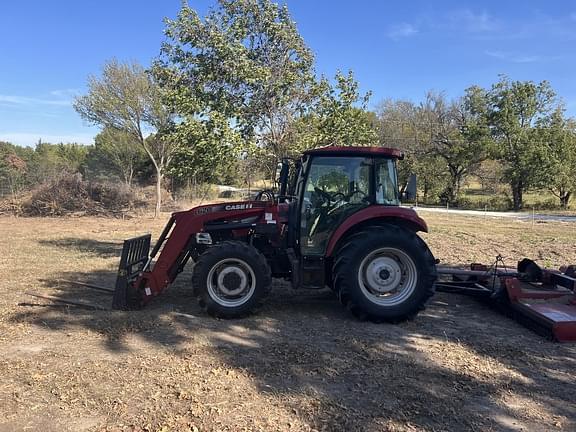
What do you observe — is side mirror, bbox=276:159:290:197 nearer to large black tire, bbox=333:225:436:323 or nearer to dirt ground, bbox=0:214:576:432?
large black tire, bbox=333:225:436:323

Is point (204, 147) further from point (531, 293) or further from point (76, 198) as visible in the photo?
point (76, 198)

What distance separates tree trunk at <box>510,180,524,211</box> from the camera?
34938 mm

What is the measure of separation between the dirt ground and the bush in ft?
55.7

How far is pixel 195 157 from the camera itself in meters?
9.52

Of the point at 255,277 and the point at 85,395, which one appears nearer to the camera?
the point at 85,395

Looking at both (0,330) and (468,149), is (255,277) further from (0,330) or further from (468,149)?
(468,149)

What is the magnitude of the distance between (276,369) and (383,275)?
2166 mm

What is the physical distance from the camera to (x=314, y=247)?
628 centimetres

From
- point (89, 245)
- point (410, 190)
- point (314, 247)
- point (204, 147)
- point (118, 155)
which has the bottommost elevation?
point (89, 245)

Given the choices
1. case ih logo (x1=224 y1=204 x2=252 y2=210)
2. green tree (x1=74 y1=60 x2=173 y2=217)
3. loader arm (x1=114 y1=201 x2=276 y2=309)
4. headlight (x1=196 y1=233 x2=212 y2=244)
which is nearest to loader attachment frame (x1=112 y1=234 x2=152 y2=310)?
loader arm (x1=114 y1=201 x2=276 y2=309)

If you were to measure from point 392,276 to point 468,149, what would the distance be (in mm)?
34157

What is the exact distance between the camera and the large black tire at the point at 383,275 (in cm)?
593

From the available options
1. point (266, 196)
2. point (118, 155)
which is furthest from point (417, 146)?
point (266, 196)

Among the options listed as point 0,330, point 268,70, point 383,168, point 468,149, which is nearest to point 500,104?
point 468,149
